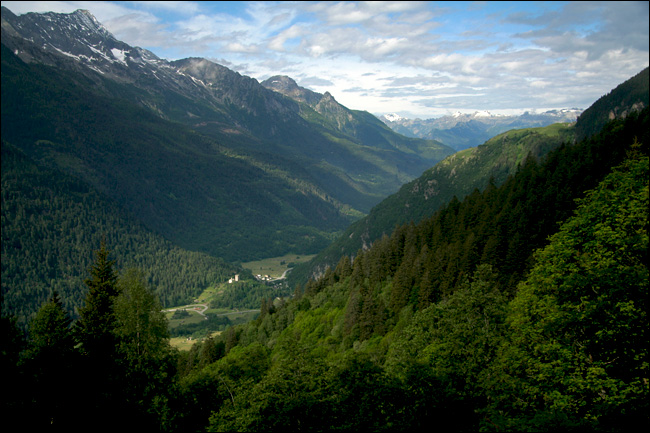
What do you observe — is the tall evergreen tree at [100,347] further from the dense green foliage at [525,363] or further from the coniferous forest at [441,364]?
the dense green foliage at [525,363]

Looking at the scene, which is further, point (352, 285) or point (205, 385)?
point (352, 285)

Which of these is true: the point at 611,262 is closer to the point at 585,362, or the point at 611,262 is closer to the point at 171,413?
the point at 585,362

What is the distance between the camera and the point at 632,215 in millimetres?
21109

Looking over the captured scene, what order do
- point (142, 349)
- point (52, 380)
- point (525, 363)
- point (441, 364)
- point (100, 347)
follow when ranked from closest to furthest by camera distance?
point (525, 363) < point (441, 364) < point (52, 380) < point (100, 347) < point (142, 349)

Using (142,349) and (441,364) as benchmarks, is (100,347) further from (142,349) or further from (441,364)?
(441,364)

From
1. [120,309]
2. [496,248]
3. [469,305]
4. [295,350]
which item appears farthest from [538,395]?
[496,248]

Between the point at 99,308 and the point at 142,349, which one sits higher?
the point at 99,308

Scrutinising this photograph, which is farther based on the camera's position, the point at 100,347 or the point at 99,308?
the point at 99,308

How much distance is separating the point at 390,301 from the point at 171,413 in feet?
151

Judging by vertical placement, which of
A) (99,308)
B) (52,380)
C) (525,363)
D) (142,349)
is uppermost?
(99,308)

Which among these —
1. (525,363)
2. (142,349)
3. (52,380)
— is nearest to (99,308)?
(142,349)

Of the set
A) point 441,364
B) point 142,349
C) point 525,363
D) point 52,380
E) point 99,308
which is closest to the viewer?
point 525,363

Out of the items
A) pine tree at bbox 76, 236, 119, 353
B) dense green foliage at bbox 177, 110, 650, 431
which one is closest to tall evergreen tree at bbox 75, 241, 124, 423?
pine tree at bbox 76, 236, 119, 353

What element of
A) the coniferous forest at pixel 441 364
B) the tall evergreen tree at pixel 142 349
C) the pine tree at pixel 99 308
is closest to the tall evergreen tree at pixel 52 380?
the coniferous forest at pixel 441 364
